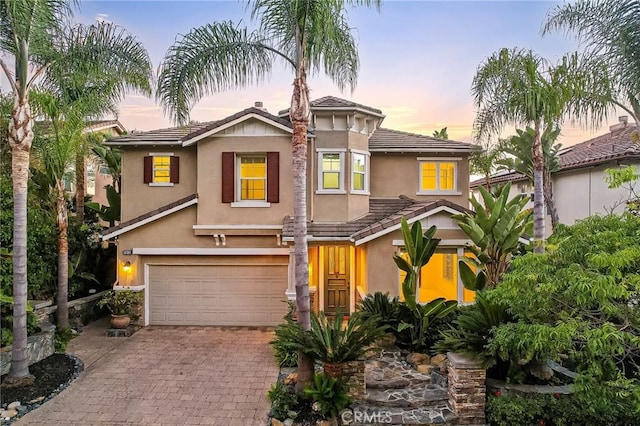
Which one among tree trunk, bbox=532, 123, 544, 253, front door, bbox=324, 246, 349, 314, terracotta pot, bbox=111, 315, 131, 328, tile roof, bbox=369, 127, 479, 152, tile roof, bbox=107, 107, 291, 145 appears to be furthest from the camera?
tile roof, bbox=369, 127, 479, 152

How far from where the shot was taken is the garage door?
39.5 ft

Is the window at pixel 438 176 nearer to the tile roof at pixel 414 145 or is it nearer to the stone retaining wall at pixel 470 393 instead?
the tile roof at pixel 414 145

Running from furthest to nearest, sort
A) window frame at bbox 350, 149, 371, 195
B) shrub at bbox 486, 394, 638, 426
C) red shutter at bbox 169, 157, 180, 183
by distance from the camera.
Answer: red shutter at bbox 169, 157, 180, 183 → window frame at bbox 350, 149, 371, 195 → shrub at bbox 486, 394, 638, 426

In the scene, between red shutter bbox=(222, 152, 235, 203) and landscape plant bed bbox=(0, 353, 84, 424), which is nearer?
landscape plant bed bbox=(0, 353, 84, 424)

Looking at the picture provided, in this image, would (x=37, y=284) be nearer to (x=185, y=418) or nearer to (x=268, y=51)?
(x=185, y=418)

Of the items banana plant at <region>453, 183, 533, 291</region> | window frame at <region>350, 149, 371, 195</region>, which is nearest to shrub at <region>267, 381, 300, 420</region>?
banana plant at <region>453, 183, 533, 291</region>

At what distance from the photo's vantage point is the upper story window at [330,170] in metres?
12.2

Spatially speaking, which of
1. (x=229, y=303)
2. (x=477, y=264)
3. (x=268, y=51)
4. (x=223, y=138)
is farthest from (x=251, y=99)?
(x=477, y=264)

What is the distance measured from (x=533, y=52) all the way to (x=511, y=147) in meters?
7.23

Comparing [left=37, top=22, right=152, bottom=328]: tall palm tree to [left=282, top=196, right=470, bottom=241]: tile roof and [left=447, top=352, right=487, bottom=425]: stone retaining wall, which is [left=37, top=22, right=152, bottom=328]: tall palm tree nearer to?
[left=282, top=196, right=470, bottom=241]: tile roof

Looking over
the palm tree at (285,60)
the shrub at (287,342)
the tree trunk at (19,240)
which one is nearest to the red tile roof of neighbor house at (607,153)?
the palm tree at (285,60)

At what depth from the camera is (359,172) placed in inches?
496

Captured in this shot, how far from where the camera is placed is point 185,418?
6.49m

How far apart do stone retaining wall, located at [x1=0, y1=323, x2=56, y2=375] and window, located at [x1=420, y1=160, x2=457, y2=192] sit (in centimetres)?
1205
